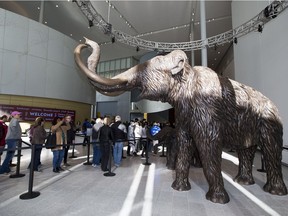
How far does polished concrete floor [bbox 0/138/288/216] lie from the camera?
2.46 meters

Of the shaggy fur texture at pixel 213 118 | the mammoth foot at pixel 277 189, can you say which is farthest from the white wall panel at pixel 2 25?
the mammoth foot at pixel 277 189

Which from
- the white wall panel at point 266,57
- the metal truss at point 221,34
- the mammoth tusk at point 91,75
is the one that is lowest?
the mammoth tusk at point 91,75

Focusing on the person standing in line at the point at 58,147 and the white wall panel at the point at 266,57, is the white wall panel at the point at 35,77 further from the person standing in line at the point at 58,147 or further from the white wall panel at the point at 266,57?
the white wall panel at the point at 266,57

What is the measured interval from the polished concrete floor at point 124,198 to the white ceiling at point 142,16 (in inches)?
375

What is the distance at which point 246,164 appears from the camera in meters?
3.54

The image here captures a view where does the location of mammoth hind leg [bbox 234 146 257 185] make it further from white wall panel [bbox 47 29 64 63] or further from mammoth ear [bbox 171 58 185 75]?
white wall panel [bbox 47 29 64 63]

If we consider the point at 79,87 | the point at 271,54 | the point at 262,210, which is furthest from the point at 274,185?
the point at 79,87

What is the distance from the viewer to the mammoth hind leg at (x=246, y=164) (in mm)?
3492

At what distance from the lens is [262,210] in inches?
99.6

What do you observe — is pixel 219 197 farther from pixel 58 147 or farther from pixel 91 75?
pixel 58 147

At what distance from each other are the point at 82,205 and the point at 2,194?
56.3 inches

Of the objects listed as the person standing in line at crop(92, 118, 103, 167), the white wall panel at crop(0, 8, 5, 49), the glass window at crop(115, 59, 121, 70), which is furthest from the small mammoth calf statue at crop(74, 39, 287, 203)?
the glass window at crop(115, 59, 121, 70)

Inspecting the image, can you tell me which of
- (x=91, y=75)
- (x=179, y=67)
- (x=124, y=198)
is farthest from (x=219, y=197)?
(x=91, y=75)

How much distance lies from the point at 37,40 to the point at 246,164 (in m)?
13.3
